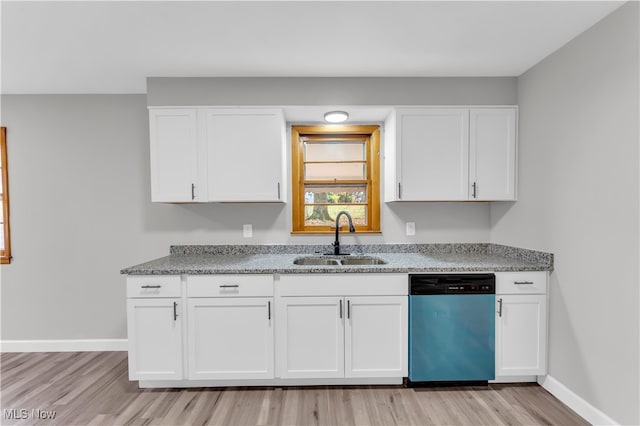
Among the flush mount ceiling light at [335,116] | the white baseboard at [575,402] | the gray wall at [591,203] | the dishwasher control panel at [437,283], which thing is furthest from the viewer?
the flush mount ceiling light at [335,116]

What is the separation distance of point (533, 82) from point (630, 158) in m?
1.02

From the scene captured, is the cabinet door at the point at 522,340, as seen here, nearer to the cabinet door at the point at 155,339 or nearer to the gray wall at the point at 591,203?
the gray wall at the point at 591,203

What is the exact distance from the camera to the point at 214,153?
99.6 inches

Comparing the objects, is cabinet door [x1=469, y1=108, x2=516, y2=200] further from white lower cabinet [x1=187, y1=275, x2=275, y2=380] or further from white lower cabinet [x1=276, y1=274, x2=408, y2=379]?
white lower cabinet [x1=187, y1=275, x2=275, y2=380]

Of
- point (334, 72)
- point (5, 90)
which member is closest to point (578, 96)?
point (334, 72)

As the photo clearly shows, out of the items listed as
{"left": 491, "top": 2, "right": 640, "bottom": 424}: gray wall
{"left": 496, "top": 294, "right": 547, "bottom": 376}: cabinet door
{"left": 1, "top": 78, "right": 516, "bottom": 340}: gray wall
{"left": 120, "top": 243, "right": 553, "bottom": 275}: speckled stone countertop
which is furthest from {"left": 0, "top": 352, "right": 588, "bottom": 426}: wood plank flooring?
{"left": 120, "top": 243, "right": 553, "bottom": 275}: speckled stone countertop

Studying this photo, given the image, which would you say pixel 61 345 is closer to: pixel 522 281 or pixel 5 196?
pixel 5 196

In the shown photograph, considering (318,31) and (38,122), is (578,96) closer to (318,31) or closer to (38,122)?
(318,31)

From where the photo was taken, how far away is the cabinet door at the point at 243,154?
2.53m

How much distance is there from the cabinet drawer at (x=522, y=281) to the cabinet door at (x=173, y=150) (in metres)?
2.41

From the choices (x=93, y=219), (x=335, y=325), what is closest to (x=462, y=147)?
(x=335, y=325)

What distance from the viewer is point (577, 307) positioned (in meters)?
2.01

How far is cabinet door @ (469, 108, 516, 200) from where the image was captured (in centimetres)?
256

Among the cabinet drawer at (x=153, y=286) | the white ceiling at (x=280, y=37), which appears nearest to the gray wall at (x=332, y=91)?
the white ceiling at (x=280, y=37)
